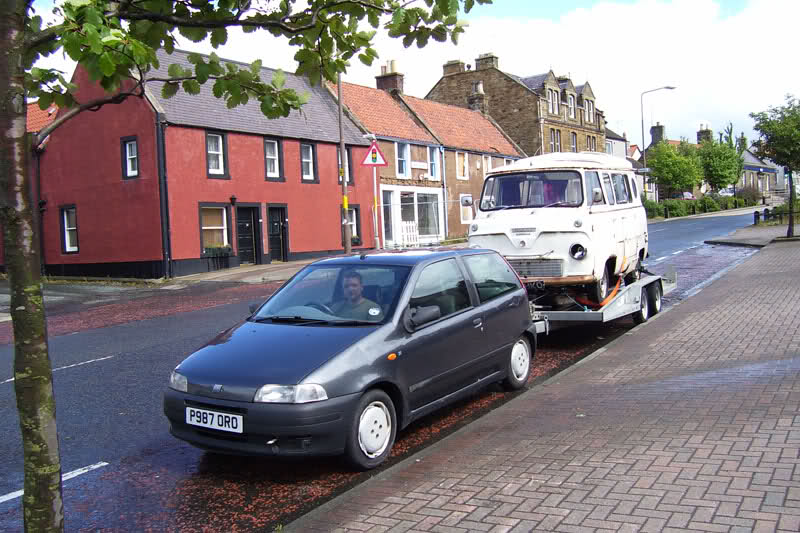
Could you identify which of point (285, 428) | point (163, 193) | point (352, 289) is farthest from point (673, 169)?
point (285, 428)

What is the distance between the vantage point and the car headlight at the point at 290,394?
5090mm

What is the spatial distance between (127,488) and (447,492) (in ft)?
7.78

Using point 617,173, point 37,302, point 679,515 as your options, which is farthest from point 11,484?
point 617,173

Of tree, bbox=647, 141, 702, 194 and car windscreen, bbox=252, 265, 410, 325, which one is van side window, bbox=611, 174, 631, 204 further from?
tree, bbox=647, 141, 702, 194

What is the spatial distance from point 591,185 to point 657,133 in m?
91.0

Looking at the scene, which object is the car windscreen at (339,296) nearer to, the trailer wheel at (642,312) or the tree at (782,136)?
the trailer wheel at (642,312)

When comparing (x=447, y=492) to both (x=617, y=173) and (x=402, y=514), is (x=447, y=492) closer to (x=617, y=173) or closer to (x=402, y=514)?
(x=402, y=514)

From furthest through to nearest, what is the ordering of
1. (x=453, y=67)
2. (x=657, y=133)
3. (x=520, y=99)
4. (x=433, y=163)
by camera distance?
(x=657, y=133) < (x=453, y=67) < (x=520, y=99) < (x=433, y=163)

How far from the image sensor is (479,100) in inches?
2089

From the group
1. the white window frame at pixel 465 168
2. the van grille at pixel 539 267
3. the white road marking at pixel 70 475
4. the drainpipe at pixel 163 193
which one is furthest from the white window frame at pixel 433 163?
the white road marking at pixel 70 475

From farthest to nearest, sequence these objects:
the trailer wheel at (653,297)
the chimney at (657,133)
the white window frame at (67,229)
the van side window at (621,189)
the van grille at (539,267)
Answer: the chimney at (657,133), the white window frame at (67,229), the trailer wheel at (653,297), the van side window at (621,189), the van grille at (539,267)

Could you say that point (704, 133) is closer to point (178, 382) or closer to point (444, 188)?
point (444, 188)

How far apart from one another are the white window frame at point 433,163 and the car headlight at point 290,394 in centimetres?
3577

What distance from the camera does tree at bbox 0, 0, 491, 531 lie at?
10.7 feet
